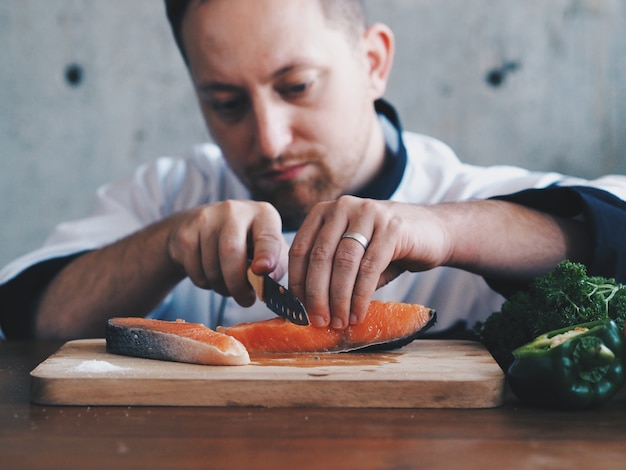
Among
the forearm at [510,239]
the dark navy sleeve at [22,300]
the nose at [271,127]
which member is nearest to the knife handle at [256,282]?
the forearm at [510,239]

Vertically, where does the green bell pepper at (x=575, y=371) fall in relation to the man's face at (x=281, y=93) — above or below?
below

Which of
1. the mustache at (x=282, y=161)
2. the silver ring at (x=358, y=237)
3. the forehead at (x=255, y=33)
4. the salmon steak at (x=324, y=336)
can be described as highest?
the forehead at (x=255, y=33)

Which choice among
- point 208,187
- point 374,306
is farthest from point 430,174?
point 374,306

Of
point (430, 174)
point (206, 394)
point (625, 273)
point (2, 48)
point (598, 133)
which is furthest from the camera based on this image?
point (2, 48)

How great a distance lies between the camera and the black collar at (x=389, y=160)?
112 inches

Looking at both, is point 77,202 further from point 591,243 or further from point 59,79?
point 591,243

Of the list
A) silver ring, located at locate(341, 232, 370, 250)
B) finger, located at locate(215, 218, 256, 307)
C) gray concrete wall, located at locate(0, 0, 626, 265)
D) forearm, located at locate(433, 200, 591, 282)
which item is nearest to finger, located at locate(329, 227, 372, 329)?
silver ring, located at locate(341, 232, 370, 250)

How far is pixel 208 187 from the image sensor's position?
3.15 m

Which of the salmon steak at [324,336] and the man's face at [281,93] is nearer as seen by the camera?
the salmon steak at [324,336]

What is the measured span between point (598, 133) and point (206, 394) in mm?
3225

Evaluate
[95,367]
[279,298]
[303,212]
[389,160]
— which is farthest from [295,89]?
[95,367]

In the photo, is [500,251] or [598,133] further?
[598,133]

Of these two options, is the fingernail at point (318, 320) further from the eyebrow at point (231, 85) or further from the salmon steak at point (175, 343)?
the eyebrow at point (231, 85)

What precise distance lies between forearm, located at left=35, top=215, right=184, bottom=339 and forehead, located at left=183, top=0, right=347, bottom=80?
0.63 m
